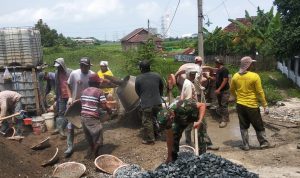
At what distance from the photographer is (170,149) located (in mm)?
6141

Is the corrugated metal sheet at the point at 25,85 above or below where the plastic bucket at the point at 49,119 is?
above

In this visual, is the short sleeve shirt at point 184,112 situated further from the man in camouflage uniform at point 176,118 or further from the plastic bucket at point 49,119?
the plastic bucket at point 49,119

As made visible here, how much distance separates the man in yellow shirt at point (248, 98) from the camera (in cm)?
813

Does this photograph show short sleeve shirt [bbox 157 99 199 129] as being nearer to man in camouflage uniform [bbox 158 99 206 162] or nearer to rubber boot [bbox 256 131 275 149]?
man in camouflage uniform [bbox 158 99 206 162]

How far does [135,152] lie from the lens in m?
8.11

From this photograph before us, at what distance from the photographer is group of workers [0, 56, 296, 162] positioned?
628 centimetres

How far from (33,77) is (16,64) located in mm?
630

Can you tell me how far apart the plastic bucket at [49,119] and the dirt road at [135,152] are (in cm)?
31

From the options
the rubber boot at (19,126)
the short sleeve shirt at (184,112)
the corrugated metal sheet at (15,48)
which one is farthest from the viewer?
the corrugated metal sheet at (15,48)

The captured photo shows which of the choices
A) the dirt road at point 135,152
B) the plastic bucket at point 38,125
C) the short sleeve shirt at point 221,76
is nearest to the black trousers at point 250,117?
the dirt road at point 135,152

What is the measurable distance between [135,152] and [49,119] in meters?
Result: 3.25

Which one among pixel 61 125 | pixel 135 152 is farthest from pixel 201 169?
pixel 61 125

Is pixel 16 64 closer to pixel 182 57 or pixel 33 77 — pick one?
pixel 33 77

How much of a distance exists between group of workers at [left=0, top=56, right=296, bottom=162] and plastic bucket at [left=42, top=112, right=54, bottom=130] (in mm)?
532
